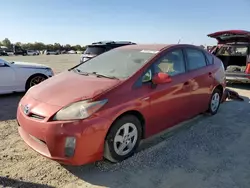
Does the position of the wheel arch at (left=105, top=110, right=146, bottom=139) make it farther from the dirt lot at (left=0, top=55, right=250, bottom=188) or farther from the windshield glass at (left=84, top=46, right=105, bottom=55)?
the windshield glass at (left=84, top=46, right=105, bottom=55)

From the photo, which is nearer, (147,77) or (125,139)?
(125,139)

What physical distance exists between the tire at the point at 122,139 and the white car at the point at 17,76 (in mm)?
5003

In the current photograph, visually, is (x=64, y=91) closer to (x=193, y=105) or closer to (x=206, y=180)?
(x=206, y=180)

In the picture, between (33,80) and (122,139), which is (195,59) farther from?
(33,80)

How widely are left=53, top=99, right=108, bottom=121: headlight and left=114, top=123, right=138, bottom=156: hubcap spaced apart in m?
0.49

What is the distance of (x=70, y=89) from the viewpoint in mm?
3607

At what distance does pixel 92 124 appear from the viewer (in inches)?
121

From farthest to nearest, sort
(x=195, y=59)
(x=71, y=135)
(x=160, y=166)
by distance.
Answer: (x=195, y=59) < (x=160, y=166) < (x=71, y=135)

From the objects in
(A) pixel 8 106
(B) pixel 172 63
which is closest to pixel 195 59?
(B) pixel 172 63

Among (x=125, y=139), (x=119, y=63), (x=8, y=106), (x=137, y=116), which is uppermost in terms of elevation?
(x=119, y=63)

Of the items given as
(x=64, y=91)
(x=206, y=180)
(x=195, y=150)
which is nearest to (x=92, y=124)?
(x=64, y=91)

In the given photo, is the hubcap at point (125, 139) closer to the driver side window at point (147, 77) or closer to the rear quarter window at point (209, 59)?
the driver side window at point (147, 77)

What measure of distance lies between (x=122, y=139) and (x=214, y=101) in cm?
301

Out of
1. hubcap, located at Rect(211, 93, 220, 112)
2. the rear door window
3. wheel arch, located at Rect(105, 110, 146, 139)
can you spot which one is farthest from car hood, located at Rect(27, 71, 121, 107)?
hubcap, located at Rect(211, 93, 220, 112)
